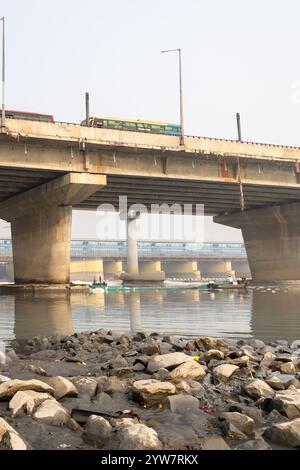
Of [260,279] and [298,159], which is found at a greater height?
[298,159]

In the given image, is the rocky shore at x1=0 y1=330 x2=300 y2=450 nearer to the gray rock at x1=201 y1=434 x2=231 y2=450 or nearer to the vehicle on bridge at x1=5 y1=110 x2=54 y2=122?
the gray rock at x1=201 y1=434 x2=231 y2=450

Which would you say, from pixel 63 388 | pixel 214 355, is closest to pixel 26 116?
pixel 214 355

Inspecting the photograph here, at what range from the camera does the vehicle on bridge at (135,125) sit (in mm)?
42138

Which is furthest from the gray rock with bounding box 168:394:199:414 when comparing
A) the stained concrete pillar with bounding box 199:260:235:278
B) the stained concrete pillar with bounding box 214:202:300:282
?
the stained concrete pillar with bounding box 199:260:235:278

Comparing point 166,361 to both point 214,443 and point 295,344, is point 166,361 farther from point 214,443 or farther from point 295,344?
point 295,344

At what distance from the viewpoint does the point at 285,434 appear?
18.6 feet

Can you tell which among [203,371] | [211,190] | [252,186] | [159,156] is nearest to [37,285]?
[159,156]

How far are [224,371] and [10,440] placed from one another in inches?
181

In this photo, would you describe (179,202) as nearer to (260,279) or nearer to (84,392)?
(260,279)

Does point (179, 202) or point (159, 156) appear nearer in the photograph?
point (159, 156)

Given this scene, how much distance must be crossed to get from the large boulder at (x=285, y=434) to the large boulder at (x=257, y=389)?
154 centimetres

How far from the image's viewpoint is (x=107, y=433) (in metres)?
5.78

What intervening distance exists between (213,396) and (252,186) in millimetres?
42741

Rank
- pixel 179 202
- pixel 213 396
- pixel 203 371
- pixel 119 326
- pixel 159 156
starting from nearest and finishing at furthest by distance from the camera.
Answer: pixel 213 396 < pixel 203 371 < pixel 119 326 < pixel 159 156 < pixel 179 202
